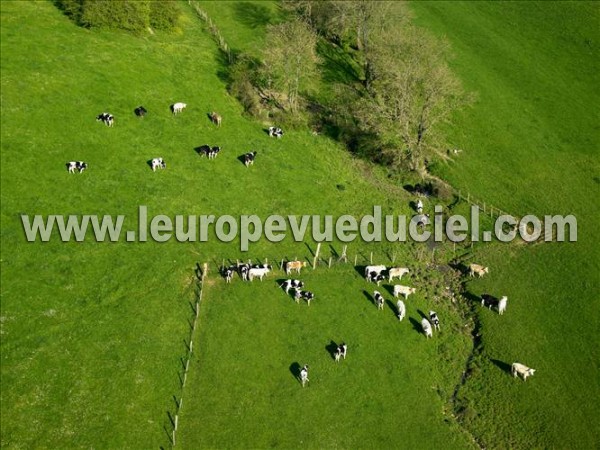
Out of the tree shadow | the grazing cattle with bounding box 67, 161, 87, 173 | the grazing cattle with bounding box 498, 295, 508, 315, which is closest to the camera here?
the grazing cattle with bounding box 498, 295, 508, 315

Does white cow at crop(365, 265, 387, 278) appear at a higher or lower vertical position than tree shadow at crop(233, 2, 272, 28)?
lower

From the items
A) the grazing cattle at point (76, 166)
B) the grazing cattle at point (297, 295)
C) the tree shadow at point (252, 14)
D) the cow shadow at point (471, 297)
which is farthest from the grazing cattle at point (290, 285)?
the tree shadow at point (252, 14)

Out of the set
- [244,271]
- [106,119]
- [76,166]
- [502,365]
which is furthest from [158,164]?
[502,365]

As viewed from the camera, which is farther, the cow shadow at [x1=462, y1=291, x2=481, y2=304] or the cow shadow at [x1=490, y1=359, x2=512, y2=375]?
the cow shadow at [x1=462, y1=291, x2=481, y2=304]

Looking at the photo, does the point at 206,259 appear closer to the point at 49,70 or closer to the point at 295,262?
the point at 295,262

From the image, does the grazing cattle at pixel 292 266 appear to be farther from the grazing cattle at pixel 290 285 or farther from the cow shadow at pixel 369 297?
the cow shadow at pixel 369 297

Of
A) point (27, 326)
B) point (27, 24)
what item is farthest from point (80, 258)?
point (27, 24)

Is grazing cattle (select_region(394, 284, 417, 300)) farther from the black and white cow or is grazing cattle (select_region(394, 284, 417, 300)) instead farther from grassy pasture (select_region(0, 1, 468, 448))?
the black and white cow

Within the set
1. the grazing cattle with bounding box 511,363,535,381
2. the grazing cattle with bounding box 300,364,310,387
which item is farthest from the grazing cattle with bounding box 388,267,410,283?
the grazing cattle with bounding box 300,364,310,387
